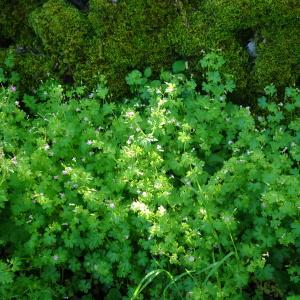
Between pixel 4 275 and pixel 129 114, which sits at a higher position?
pixel 129 114

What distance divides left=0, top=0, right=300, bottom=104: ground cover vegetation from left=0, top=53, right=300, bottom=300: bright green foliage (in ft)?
0.81

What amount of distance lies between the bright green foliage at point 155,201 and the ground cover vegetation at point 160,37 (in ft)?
0.81

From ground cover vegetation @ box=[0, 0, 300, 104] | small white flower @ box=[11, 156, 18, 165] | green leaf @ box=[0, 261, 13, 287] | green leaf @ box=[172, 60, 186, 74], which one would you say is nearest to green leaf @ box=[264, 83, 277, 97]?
ground cover vegetation @ box=[0, 0, 300, 104]

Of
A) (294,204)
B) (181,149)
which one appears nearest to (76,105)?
(181,149)

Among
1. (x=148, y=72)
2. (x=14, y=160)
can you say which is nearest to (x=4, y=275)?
(x=14, y=160)

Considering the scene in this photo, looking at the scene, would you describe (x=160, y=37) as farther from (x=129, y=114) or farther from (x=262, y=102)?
(x=262, y=102)

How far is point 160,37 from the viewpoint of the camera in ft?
16.7

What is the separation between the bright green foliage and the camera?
388cm

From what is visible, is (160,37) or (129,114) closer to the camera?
(129,114)

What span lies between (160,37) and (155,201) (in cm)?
174

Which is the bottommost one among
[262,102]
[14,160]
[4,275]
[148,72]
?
[4,275]

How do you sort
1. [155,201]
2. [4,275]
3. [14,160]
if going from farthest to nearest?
[14,160], [155,201], [4,275]

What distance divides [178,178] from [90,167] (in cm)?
73

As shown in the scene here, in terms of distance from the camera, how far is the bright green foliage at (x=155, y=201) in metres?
3.88
